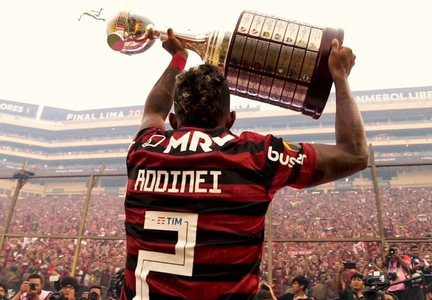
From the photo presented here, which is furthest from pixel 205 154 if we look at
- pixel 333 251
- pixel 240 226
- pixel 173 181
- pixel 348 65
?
pixel 333 251

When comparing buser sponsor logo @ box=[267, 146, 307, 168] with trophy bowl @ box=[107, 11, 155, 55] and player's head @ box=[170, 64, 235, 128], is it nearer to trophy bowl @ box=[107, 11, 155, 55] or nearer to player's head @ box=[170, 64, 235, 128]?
player's head @ box=[170, 64, 235, 128]

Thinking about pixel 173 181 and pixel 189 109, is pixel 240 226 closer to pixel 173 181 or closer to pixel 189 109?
pixel 173 181

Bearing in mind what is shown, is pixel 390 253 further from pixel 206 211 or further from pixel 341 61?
pixel 206 211

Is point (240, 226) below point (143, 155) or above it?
below

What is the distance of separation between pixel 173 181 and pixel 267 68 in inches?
28.6

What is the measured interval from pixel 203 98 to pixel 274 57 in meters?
0.53

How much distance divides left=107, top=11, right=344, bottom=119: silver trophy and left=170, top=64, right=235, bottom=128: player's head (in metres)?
0.43

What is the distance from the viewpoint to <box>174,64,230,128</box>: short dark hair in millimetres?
1178

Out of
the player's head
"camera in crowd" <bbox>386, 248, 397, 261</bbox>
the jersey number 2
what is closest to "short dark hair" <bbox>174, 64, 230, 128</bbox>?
the player's head

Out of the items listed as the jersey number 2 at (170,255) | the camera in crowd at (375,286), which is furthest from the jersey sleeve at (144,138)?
the camera in crowd at (375,286)

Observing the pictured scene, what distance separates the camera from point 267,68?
1.59 m

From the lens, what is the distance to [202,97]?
117cm

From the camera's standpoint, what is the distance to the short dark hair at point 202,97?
118cm

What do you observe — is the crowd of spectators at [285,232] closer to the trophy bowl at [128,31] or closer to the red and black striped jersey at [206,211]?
the trophy bowl at [128,31]
